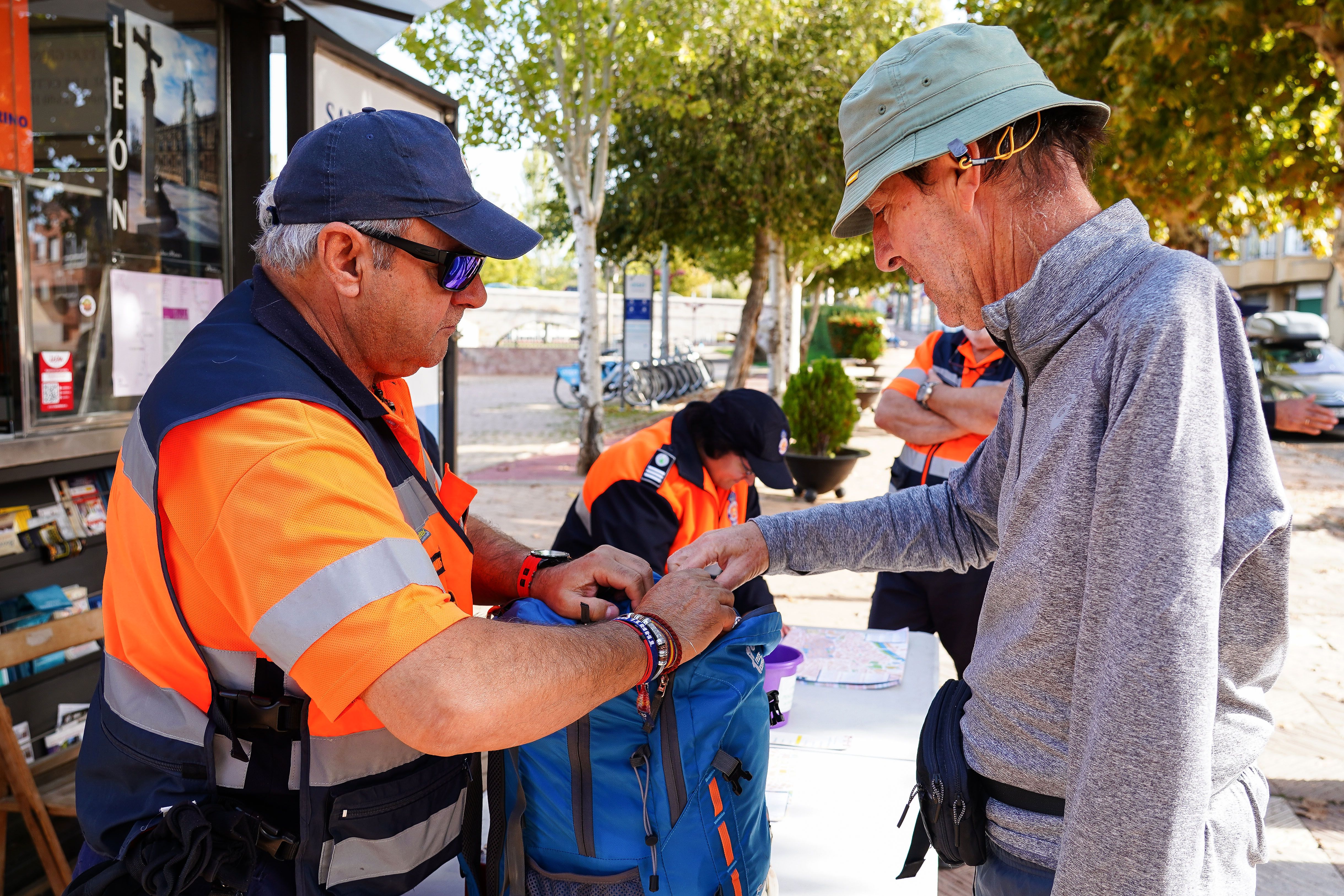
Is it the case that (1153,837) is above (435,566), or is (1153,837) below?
below

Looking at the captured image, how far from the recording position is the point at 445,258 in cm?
158

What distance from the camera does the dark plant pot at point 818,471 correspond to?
33.0 ft

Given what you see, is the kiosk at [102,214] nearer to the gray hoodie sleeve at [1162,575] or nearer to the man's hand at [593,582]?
the man's hand at [593,582]

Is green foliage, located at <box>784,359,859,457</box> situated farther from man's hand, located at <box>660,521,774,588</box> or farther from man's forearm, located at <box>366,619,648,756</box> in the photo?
man's forearm, located at <box>366,619,648,756</box>

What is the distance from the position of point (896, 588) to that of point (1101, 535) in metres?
2.73

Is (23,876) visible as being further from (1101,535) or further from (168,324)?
(1101,535)

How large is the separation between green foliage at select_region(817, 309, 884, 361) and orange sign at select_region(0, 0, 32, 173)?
25967 millimetres

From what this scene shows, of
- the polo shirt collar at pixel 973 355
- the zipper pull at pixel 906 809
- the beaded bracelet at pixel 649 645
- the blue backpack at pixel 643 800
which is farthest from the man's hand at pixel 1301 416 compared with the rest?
the beaded bracelet at pixel 649 645

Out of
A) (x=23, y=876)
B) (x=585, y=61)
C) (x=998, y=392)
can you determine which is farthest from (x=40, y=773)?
(x=585, y=61)

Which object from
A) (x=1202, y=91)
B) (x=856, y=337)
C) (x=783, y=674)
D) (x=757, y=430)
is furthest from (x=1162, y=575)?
(x=856, y=337)

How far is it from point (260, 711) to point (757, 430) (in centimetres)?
218

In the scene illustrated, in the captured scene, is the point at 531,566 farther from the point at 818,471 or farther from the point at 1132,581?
the point at 818,471

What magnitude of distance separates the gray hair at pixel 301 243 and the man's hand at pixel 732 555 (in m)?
0.90

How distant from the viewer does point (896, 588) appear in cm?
380
